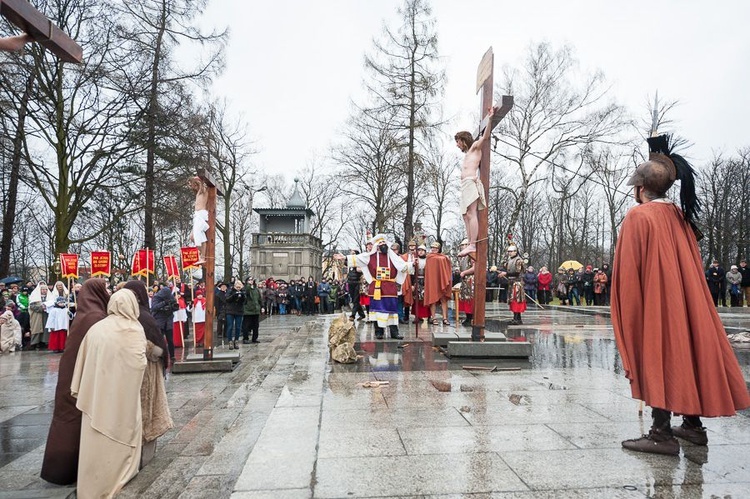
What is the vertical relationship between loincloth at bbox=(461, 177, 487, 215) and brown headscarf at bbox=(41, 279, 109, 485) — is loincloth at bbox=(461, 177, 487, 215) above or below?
above

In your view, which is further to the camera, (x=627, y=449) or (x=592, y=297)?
(x=592, y=297)

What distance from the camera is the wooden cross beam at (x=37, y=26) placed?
2.85m

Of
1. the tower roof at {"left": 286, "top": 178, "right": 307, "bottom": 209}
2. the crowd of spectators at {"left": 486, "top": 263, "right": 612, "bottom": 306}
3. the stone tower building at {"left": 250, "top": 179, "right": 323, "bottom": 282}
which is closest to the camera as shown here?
the crowd of spectators at {"left": 486, "top": 263, "right": 612, "bottom": 306}

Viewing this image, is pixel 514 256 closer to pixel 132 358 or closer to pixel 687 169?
pixel 687 169

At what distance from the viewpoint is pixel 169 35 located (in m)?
21.3

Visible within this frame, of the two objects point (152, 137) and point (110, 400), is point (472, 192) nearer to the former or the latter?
point (110, 400)

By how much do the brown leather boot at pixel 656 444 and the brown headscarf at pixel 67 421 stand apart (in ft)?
14.5

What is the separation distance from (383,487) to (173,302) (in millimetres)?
9425

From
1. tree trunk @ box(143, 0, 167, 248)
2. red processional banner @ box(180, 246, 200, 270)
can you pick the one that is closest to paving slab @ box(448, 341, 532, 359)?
red processional banner @ box(180, 246, 200, 270)

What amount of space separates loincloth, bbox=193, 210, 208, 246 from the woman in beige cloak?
4.47 meters

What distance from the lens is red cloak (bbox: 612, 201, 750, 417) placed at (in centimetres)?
360

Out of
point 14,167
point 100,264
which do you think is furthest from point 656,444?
point 14,167

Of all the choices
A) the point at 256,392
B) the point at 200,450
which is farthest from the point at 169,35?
the point at 200,450

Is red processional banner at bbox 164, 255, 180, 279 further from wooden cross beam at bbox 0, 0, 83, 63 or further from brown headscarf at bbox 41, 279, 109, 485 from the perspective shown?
wooden cross beam at bbox 0, 0, 83, 63
